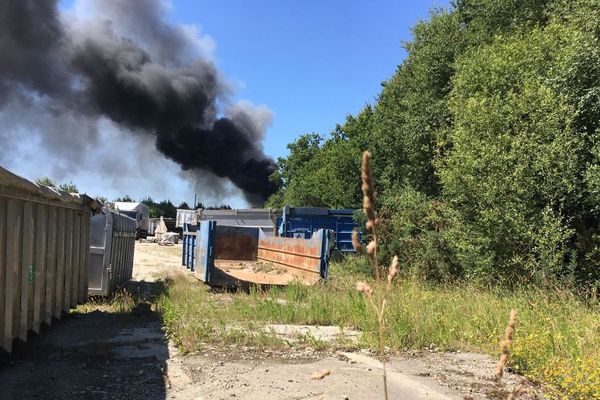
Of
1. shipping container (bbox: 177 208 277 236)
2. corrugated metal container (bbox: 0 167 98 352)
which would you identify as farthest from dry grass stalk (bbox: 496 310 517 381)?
shipping container (bbox: 177 208 277 236)

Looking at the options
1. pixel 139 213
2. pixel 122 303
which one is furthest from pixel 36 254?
pixel 139 213

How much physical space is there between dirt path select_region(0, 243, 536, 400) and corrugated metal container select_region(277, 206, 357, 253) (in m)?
12.6

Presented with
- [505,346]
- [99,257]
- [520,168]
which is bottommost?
[99,257]

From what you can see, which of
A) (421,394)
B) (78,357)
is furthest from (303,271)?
(421,394)

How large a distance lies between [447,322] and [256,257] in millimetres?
8401

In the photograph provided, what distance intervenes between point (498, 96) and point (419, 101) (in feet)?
26.1

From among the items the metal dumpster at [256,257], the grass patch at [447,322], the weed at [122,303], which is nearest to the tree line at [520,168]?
the grass patch at [447,322]

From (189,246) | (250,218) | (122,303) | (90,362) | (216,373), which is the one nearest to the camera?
(216,373)

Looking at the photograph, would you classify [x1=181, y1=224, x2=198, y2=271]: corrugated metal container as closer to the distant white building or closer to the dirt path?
the dirt path

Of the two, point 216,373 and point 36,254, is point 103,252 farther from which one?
point 216,373

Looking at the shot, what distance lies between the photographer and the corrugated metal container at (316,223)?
1986cm

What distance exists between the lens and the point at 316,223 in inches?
790

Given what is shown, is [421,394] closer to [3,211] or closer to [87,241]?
[3,211]

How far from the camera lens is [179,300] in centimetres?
1000
